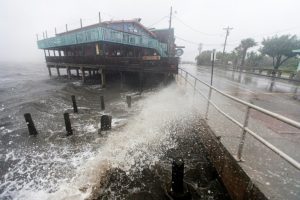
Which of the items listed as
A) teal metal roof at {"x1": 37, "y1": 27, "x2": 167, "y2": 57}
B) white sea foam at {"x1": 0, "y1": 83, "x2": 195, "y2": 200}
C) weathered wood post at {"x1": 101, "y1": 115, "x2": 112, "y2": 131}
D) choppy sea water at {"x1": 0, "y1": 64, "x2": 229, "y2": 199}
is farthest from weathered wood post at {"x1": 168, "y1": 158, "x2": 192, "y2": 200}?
teal metal roof at {"x1": 37, "y1": 27, "x2": 167, "y2": 57}

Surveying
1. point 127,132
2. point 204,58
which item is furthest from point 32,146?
point 204,58

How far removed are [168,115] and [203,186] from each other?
15.1 feet

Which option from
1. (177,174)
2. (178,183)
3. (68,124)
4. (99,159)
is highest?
(177,174)

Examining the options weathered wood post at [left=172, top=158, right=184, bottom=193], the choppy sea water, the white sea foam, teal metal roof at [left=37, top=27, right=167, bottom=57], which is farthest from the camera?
teal metal roof at [left=37, top=27, right=167, bottom=57]

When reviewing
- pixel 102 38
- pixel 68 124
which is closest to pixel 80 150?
pixel 68 124

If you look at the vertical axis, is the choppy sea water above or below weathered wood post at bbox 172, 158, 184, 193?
below

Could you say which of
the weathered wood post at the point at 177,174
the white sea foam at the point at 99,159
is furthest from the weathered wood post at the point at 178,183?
the white sea foam at the point at 99,159

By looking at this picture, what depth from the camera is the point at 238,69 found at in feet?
100

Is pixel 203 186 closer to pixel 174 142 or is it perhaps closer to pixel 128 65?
pixel 174 142

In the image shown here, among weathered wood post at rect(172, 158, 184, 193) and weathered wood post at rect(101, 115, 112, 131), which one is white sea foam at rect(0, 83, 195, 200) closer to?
weathered wood post at rect(101, 115, 112, 131)

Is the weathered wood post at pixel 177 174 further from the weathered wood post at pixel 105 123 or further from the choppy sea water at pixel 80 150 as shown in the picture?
the weathered wood post at pixel 105 123

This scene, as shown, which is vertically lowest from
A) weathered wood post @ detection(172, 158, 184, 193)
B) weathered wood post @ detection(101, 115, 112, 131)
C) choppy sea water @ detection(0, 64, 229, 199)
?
choppy sea water @ detection(0, 64, 229, 199)

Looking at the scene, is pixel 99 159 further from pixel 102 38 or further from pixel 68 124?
pixel 102 38

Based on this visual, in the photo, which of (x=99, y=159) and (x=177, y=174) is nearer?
(x=177, y=174)
